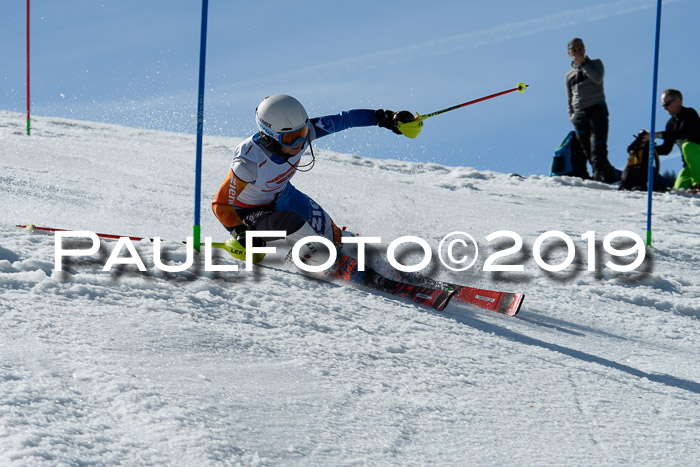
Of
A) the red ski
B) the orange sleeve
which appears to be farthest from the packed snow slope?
the orange sleeve

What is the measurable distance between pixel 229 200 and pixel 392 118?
1170mm

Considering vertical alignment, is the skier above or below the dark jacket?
below

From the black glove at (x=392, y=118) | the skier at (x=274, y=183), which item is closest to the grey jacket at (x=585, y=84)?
the black glove at (x=392, y=118)

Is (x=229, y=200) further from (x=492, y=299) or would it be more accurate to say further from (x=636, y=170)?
(x=636, y=170)

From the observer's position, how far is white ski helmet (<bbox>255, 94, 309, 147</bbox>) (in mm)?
4242

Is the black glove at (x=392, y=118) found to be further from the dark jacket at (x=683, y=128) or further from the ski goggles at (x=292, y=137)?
the dark jacket at (x=683, y=128)

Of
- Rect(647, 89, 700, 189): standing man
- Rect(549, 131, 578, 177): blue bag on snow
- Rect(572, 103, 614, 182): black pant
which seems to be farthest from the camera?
Rect(549, 131, 578, 177): blue bag on snow

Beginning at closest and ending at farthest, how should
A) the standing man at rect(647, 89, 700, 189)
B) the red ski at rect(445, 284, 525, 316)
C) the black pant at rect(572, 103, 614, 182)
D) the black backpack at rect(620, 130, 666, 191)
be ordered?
the red ski at rect(445, 284, 525, 316), the standing man at rect(647, 89, 700, 189), the black backpack at rect(620, 130, 666, 191), the black pant at rect(572, 103, 614, 182)

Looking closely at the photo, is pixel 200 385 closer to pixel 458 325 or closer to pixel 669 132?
pixel 458 325

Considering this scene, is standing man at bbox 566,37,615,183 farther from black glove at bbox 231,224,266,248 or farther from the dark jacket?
black glove at bbox 231,224,266,248

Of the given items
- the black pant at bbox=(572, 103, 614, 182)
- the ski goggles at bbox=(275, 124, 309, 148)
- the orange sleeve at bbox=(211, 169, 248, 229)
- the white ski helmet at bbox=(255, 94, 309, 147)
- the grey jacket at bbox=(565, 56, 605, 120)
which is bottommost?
the orange sleeve at bbox=(211, 169, 248, 229)

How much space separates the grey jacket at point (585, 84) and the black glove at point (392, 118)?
5.03 meters

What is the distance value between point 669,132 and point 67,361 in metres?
8.32

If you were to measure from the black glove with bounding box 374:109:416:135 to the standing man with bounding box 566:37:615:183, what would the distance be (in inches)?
198
